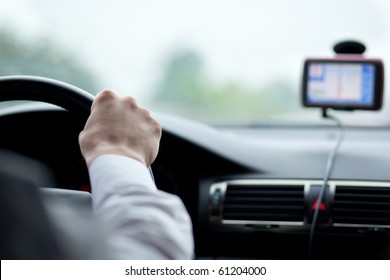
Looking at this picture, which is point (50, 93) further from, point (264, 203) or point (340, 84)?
point (340, 84)

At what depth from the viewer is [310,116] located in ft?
8.61

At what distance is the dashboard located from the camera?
6.25 feet

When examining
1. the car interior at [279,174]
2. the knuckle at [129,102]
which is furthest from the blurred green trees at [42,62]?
the knuckle at [129,102]

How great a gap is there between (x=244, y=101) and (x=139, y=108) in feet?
5.50

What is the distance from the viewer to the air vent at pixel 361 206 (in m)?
1.88

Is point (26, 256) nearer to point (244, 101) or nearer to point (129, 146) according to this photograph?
point (129, 146)

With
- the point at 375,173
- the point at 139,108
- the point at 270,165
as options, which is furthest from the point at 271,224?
the point at 139,108

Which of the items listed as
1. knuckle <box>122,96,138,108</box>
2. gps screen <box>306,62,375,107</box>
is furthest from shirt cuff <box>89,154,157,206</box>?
gps screen <box>306,62,375,107</box>

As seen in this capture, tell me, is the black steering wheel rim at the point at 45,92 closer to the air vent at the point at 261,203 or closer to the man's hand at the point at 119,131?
the man's hand at the point at 119,131

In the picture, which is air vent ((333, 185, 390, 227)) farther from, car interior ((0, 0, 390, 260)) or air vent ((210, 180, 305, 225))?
air vent ((210, 180, 305, 225))

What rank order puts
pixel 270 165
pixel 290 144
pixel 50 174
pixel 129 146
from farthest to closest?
pixel 290 144 < pixel 270 165 < pixel 50 174 < pixel 129 146

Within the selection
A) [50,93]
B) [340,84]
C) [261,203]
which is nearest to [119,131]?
[50,93]

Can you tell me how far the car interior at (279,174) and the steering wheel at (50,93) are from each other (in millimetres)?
593

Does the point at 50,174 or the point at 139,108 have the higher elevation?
the point at 139,108
